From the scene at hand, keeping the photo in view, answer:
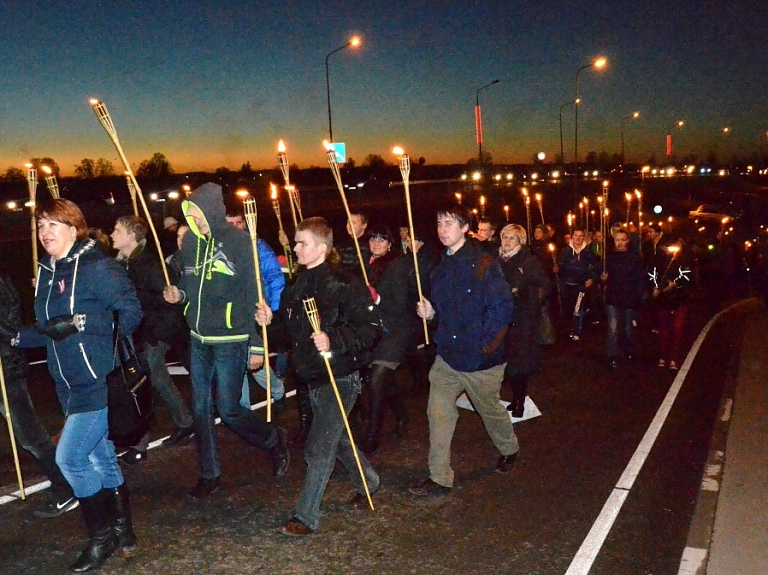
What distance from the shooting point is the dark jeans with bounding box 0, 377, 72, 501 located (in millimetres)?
4902

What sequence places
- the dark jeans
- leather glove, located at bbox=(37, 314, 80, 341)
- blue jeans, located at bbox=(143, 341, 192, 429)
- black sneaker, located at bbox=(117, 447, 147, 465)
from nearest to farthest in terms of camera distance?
leather glove, located at bbox=(37, 314, 80, 341), the dark jeans, black sneaker, located at bbox=(117, 447, 147, 465), blue jeans, located at bbox=(143, 341, 192, 429)

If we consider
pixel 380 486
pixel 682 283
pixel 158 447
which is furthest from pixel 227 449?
pixel 682 283

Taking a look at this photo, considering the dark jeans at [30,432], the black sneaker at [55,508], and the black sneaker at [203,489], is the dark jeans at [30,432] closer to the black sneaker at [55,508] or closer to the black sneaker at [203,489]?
the black sneaker at [55,508]

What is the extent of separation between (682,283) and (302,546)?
7530mm

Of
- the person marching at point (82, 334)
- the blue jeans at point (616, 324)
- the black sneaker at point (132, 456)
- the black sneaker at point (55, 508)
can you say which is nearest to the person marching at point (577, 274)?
the blue jeans at point (616, 324)

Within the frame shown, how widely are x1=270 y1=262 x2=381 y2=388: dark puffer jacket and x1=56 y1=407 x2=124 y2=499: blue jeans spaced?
1173 millimetres

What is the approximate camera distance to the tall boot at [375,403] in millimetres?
6133

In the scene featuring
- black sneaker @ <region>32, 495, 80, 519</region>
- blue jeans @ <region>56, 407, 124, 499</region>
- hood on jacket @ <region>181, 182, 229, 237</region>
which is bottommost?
black sneaker @ <region>32, 495, 80, 519</region>

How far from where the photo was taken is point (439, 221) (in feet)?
17.3

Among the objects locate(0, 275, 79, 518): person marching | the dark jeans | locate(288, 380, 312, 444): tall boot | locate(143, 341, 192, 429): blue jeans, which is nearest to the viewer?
locate(0, 275, 79, 518): person marching

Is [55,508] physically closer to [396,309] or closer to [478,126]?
[396,309]

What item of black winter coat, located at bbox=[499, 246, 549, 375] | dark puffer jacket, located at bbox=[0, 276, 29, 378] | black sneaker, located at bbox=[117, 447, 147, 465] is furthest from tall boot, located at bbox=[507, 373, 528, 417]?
dark puffer jacket, located at bbox=[0, 276, 29, 378]

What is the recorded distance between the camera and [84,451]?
4066 mm

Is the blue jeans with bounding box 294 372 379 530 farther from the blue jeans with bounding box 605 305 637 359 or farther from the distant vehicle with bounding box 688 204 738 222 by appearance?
the distant vehicle with bounding box 688 204 738 222
